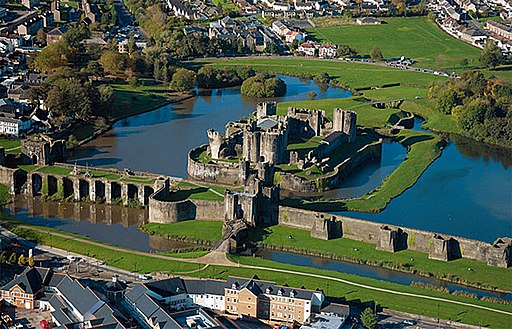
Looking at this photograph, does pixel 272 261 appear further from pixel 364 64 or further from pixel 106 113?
pixel 364 64

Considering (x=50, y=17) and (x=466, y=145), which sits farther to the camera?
(x=50, y=17)

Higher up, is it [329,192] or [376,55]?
[376,55]

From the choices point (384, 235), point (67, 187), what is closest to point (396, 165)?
point (384, 235)

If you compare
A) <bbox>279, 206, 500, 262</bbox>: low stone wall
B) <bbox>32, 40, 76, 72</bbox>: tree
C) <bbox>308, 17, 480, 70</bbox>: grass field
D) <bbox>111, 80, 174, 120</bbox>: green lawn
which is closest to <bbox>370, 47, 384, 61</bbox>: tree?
<bbox>308, 17, 480, 70</bbox>: grass field

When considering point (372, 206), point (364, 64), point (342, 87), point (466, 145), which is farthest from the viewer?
→ point (364, 64)

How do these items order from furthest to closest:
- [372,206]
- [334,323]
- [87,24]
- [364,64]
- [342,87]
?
[87,24] < [364,64] < [342,87] < [372,206] < [334,323]

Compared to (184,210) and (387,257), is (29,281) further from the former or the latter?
(387,257)

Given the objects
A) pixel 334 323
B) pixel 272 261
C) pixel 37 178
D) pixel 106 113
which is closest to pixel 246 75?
pixel 106 113
